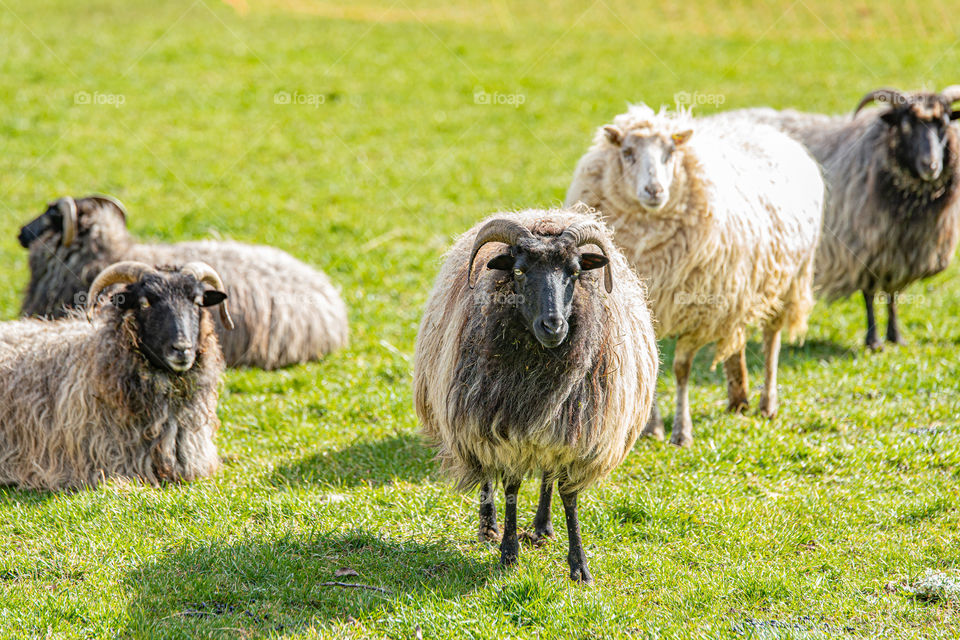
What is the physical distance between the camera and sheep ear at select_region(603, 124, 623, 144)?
24.8ft

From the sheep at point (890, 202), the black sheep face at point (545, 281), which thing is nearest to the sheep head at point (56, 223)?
the black sheep face at point (545, 281)

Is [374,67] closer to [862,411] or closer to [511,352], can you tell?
Result: [862,411]

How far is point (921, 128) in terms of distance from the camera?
9453mm

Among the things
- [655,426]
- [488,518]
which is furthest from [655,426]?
[488,518]

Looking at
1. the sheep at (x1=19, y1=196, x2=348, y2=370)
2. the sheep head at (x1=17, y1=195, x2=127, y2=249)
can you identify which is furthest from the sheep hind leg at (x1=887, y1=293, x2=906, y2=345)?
the sheep head at (x1=17, y1=195, x2=127, y2=249)

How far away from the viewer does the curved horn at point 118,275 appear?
6.85m

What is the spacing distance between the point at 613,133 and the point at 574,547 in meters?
3.53

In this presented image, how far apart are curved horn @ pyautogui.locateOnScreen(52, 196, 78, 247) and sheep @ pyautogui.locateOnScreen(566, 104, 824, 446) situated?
501 centimetres

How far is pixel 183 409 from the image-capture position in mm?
7094

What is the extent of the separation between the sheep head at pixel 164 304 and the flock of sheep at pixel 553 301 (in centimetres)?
2

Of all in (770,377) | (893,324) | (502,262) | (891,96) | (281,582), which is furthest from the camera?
(893,324)
